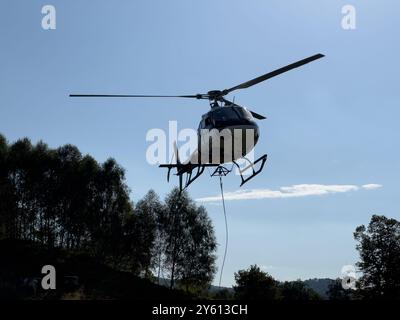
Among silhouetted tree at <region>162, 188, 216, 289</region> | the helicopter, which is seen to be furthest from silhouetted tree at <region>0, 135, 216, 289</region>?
the helicopter

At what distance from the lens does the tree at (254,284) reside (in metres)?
70.8

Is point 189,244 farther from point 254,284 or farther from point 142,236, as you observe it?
point 254,284

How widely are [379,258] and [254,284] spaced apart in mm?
20530

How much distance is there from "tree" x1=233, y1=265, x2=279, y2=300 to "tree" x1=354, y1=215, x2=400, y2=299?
16783mm

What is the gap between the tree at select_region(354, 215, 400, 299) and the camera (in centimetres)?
5731

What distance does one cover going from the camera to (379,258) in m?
59.3

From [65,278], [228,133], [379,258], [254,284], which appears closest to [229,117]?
[228,133]

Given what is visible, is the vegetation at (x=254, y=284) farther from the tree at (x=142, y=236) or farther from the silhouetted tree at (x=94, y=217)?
the tree at (x=142, y=236)

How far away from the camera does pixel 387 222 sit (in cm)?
6016

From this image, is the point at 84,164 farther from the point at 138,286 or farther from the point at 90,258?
the point at 138,286

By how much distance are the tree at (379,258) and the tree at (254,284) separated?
16.8 m

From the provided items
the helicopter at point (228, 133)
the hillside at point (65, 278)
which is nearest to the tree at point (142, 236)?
the hillside at point (65, 278)
